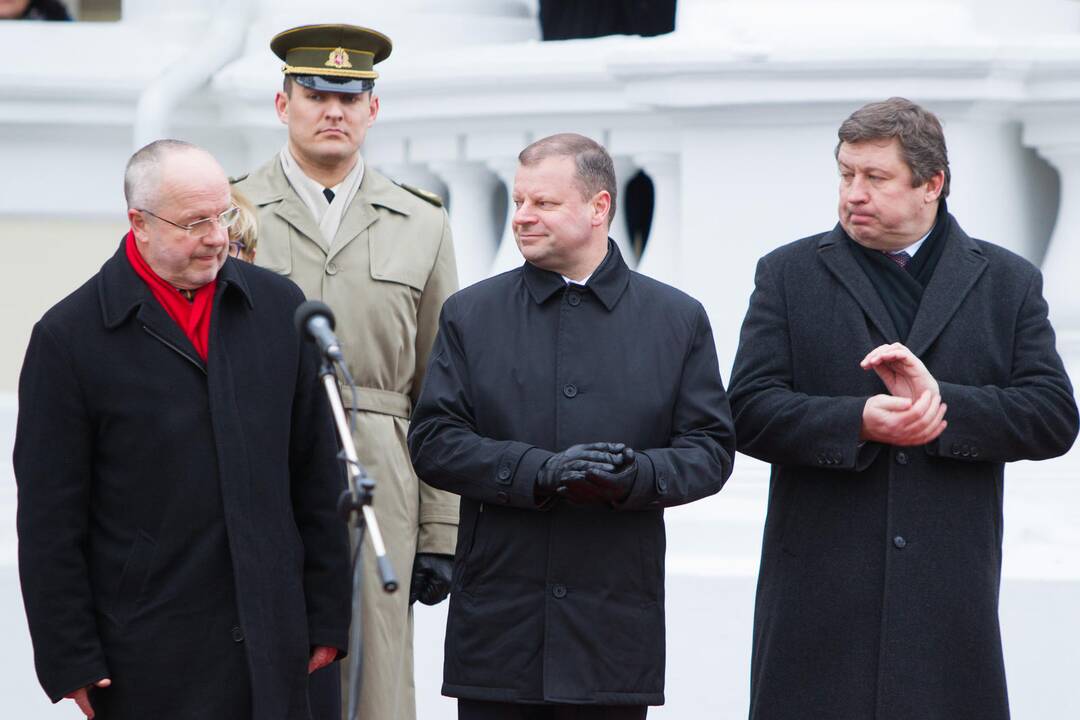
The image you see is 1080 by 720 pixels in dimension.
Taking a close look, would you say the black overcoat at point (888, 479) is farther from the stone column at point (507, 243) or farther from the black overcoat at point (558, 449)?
the stone column at point (507, 243)

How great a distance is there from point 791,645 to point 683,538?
141 centimetres

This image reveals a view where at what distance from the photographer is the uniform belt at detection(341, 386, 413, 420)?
4.82m

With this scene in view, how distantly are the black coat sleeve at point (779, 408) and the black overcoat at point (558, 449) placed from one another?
0.10 meters

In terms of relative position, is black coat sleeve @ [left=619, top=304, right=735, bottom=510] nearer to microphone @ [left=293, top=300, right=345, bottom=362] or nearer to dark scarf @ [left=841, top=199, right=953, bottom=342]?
dark scarf @ [left=841, top=199, right=953, bottom=342]

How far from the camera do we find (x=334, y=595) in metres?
4.29

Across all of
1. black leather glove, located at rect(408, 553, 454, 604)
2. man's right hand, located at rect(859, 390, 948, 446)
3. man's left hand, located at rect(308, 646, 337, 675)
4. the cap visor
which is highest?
the cap visor

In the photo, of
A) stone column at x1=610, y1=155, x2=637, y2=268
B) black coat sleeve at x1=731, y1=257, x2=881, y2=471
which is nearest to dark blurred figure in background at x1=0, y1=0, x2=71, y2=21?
stone column at x1=610, y1=155, x2=637, y2=268

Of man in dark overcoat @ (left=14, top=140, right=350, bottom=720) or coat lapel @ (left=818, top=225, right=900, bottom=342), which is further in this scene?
coat lapel @ (left=818, top=225, right=900, bottom=342)

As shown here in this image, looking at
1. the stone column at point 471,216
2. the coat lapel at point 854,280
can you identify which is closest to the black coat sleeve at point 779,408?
the coat lapel at point 854,280

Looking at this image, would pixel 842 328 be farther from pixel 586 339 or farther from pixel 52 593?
pixel 52 593

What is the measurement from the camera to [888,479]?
14.3 ft

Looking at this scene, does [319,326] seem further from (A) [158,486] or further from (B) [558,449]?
(B) [558,449]

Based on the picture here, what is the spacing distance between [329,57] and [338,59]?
0.8 inches

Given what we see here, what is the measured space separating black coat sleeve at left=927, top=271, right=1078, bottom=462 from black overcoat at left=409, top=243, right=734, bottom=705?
430 millimetres
